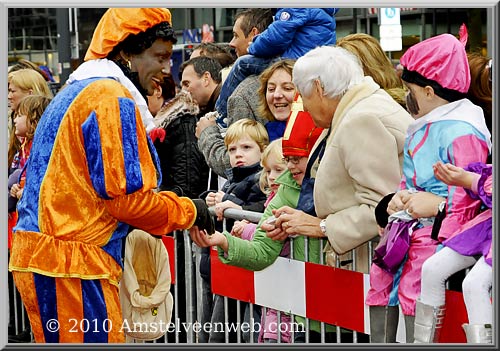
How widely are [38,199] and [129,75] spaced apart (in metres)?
0.77

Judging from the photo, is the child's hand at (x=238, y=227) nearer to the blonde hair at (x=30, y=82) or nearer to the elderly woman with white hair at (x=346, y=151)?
the elderly woman with white hair at (x=346, y=151)

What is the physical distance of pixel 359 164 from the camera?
477cm

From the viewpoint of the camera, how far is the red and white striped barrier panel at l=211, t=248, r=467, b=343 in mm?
4344

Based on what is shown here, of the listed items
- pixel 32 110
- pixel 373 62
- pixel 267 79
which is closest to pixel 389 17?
pixel 32 110

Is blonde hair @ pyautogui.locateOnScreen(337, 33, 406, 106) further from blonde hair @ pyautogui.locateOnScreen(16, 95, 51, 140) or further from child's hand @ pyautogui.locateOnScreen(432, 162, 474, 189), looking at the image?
blonde hair @ pyautogui.locateOnScreen(16, 95, 51, 140)

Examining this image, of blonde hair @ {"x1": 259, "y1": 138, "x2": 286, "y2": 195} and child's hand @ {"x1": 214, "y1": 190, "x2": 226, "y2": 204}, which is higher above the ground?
blonde hair @ {"x1": 259, "y1": 138, "x2": 286, "y2": 195}

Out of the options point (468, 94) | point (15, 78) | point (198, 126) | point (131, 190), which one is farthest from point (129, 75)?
point (15, 78)

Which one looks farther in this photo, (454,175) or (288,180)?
(288,180)

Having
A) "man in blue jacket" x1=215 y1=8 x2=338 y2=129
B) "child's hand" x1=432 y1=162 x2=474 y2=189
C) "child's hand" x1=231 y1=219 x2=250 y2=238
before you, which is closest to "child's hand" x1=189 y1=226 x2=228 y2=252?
"child's hand" x1=231 y1=219 x2=250 y2=238

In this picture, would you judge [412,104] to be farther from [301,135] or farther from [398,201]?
[301,135]

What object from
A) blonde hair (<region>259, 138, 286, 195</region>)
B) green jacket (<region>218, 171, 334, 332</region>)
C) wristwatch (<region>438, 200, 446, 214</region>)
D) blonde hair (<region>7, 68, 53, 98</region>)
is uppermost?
blonde hair (<region>7, 68, 53, 98</region>)

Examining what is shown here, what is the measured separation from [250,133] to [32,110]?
7.08 feet

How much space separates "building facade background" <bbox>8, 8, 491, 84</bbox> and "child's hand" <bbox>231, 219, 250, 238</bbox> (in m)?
4.74

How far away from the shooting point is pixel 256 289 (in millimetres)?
5840
